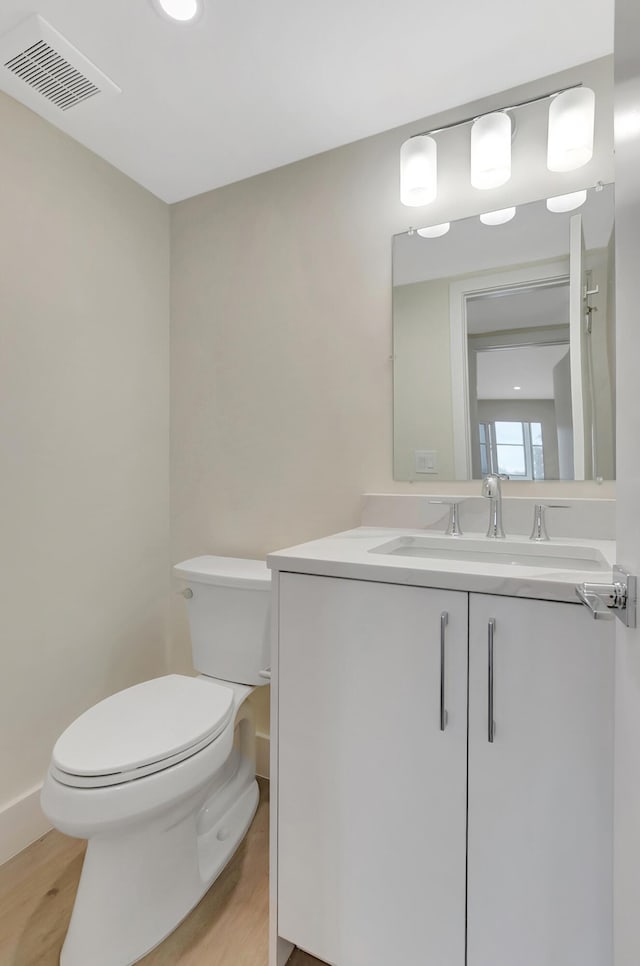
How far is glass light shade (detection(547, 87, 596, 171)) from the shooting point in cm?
125

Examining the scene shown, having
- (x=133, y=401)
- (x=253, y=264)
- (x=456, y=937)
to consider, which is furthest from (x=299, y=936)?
(x=253, y=264)

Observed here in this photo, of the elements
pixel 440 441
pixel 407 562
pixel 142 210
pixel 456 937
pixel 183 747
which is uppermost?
pixel 142 210

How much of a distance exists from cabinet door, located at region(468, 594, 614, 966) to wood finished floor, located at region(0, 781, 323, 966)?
0.58 meters

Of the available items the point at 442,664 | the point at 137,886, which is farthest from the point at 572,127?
the point at 137,886

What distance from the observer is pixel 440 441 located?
149 cm

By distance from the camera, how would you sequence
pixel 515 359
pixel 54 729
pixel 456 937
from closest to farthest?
pixel 456 937 < pixel 515 359 < pixel 54 729

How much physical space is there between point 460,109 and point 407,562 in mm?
1414

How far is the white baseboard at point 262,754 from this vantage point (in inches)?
70.2

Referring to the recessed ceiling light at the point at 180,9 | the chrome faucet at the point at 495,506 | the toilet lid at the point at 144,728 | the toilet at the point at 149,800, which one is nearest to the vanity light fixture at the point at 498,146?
the recessed ceiling light at the point at 180,9

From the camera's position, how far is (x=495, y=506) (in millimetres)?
1312

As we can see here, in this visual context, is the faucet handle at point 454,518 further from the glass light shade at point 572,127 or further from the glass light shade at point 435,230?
the glass light shade at point 572,127

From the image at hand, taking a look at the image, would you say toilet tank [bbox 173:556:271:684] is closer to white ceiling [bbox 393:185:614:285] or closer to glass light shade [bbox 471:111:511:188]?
white ceiling [bbox 393:185:614:285]

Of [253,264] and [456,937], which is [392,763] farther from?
[253,264]

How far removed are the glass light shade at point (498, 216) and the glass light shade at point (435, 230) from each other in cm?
11
